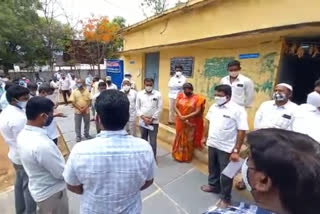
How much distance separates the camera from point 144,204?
12.8 ft

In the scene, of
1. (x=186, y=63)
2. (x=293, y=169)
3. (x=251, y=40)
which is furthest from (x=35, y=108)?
(x=186, y=63)

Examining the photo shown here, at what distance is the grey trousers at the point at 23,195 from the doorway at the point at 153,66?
24.7ft

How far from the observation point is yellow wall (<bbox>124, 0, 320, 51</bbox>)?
15.4ft

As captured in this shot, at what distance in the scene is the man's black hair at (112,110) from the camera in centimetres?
169

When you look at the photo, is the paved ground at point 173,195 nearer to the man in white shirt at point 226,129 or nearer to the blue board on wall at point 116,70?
the man in white shirt at point 226,129

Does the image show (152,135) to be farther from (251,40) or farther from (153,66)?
(153,66)

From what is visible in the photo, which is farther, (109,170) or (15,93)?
(15,93)

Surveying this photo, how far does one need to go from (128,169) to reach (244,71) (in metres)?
5.05

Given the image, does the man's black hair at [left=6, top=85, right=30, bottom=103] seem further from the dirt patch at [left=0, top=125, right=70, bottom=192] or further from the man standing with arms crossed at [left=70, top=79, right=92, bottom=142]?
the man standing with arms crossed at [left=70, top=79, right=92, bottom=142]

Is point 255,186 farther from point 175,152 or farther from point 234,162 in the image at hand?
point 175,152

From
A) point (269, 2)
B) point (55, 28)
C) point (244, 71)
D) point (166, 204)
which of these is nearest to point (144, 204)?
point (166, 204)

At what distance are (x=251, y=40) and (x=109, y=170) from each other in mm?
5071

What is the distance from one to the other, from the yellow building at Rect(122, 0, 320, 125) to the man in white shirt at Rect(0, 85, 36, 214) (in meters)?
3.94

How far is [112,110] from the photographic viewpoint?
1688 millimetres
